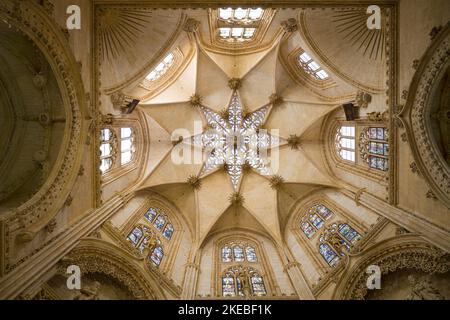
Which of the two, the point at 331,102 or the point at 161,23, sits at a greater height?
the point at 161,23

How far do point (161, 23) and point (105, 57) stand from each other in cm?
278

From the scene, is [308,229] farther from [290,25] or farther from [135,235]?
[290,25]

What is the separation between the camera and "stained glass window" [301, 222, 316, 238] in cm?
1882

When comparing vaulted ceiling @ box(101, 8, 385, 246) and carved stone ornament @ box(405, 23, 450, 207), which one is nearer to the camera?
carved stone ornament @ box(405, 23, 450, 207)

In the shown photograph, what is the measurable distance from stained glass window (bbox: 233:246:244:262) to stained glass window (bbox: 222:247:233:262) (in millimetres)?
274

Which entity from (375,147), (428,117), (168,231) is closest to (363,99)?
(375,147)

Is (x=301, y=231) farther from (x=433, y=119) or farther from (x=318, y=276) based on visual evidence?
(x=433, y=119)

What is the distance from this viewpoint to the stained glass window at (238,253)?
A: 19.3 meters

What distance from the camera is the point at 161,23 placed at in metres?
15.0

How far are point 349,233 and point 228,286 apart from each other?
19.2ft

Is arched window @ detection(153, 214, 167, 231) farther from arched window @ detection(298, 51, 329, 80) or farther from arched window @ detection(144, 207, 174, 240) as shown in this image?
arched window @ detection(298, 51, 329, 80)

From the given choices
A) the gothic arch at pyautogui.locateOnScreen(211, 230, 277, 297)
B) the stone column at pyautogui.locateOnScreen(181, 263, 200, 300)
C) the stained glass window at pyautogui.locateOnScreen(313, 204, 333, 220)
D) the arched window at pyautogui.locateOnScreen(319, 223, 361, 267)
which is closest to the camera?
the stone column at pyautogui.locateOnScreen(181, 263, 200, 300)

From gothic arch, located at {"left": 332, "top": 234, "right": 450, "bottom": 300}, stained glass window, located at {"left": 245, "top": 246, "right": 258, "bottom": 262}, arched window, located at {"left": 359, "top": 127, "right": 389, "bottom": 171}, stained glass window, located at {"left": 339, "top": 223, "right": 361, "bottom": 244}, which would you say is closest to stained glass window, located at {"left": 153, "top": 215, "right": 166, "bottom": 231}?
stained glass window, located at {"left": 245, "top": 246, "right": 258, "bottom": 262}

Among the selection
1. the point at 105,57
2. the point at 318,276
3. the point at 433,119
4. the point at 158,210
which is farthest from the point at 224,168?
the point at 433,119
